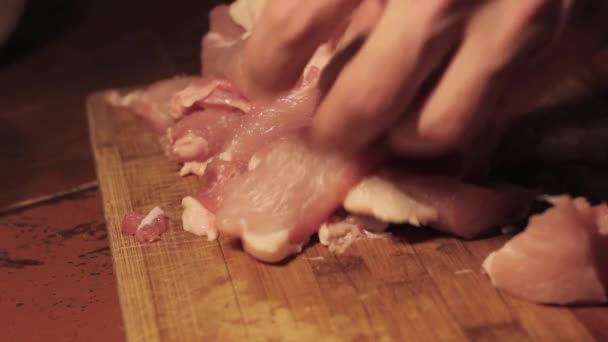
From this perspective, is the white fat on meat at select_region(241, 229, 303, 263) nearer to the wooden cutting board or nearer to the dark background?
the wooden cutting board

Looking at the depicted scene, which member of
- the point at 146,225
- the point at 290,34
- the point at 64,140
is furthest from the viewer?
the point at 64,140

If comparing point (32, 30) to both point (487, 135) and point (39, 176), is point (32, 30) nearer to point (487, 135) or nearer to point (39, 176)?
point (39, 176)

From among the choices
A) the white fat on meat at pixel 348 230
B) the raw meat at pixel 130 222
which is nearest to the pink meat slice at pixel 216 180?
the raw meat at pixel 130 222

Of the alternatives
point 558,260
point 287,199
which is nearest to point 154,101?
point 287,199

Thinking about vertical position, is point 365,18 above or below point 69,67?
above

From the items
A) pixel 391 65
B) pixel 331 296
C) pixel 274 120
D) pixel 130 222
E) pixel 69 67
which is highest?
pixel 391 65

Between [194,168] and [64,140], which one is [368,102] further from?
[64,140]

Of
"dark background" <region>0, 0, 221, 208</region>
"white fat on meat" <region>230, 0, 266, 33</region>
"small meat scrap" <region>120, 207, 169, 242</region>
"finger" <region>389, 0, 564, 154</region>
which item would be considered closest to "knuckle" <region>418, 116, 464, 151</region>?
"finger" <region>389, 0, 564, 154</region>
